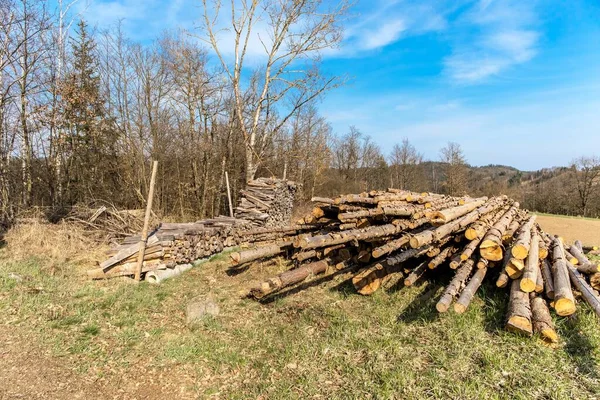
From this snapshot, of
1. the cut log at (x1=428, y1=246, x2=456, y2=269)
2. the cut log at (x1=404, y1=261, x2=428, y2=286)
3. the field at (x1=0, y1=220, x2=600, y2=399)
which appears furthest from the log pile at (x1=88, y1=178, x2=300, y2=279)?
the cut log at (x1=428, y1=246, x2=456, y2=269)

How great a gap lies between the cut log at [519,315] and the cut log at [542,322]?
3.4 inches

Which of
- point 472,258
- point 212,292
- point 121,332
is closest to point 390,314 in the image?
point 472,258

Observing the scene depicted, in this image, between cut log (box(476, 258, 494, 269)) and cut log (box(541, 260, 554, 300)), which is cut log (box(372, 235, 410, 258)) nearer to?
cut log (box(476, 258, 494, 269))

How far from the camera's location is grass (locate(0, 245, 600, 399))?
290 cm

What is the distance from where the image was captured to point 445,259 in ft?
17.0

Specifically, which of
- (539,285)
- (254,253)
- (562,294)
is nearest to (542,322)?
(562,294)

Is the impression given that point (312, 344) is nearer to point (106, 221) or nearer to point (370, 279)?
point (370, 279)

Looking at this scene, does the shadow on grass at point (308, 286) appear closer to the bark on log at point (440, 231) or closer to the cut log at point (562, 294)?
the bark on log at point (440, 231)

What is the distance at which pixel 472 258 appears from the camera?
4.63 metres

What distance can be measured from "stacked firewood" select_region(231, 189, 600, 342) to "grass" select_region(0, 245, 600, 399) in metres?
0.29

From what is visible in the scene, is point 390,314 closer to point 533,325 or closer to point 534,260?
point 533,325

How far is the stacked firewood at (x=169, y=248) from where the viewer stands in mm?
6094

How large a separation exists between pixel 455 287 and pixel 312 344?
188cm

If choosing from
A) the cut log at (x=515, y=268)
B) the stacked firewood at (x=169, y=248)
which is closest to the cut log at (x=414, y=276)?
the cut log at (x=515, y=268)
